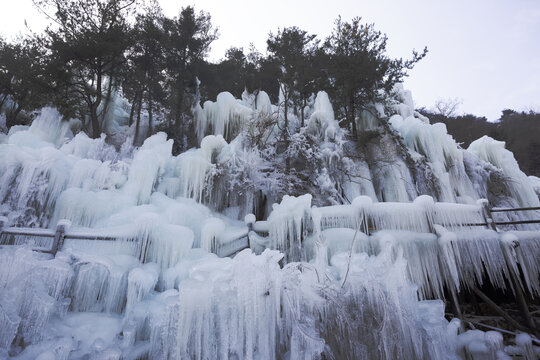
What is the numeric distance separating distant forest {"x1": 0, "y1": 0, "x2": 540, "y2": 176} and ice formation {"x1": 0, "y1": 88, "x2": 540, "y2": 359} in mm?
1277

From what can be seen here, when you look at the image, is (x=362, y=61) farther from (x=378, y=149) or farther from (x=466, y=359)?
(x=466, y=359)

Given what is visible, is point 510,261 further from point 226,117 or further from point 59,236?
point 226,117

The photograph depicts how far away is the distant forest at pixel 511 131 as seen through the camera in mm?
15695

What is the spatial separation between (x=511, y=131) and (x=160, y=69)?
24325 millimetres

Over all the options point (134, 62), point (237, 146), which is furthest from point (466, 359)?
point (134, 62)

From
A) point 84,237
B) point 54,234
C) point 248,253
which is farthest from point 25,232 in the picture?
point 248,253

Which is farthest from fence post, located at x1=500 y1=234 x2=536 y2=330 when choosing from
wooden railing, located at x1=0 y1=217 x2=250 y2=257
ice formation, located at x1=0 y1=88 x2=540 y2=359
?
wooden railing, located at x1=0 y1=217 x2=250 y2=257

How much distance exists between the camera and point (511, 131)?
1978 cm

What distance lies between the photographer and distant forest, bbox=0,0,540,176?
9438mm

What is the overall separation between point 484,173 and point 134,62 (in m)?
14.4

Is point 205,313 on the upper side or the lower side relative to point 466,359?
upper

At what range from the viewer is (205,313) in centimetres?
312

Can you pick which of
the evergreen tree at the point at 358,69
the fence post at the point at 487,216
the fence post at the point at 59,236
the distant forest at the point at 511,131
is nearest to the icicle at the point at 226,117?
the evergreen tree at the point at 358,69

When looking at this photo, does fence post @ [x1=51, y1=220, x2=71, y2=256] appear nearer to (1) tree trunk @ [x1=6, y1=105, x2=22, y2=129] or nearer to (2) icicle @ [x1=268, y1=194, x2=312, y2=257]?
(2) icicle @ [x1=268, y1=194, x2=312, y2=257]
